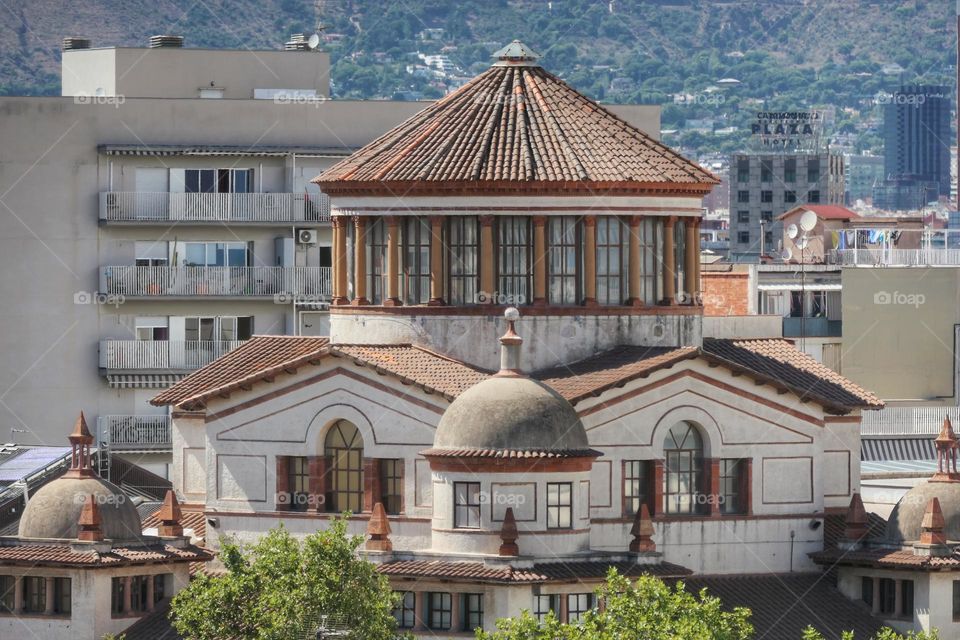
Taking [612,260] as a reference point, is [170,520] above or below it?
below

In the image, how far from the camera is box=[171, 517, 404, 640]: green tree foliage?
3546 inches

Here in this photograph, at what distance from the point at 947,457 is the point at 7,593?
2666 cm

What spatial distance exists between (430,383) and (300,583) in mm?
10759

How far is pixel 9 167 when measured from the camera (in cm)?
13412

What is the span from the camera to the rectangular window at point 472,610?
94812 millimetres

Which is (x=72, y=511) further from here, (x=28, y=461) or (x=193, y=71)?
(x=193, y=71)

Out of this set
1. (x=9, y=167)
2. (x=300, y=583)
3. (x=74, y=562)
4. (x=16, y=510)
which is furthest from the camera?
(x=9, y=167)

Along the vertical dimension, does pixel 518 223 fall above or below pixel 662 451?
above

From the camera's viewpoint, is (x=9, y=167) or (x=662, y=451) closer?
(x=662, y=451)

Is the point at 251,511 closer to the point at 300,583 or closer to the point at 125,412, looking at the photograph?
the point at 300,583

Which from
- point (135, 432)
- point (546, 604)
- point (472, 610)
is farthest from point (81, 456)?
point (135, 432)

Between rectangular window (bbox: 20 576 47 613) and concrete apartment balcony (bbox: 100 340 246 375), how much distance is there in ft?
114

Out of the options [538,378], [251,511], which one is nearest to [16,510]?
[251,511]

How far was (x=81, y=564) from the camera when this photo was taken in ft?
322
